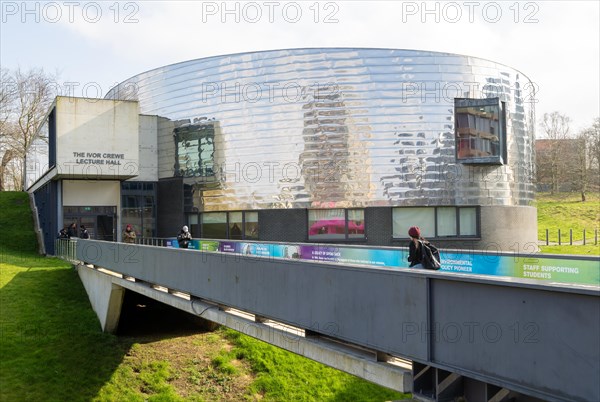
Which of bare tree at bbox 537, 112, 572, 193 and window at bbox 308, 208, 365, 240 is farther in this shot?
bare tree at bbox 537, 112, 572, 193

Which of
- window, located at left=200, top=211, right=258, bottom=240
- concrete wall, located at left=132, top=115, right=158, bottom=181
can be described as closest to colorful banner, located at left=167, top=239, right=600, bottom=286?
window, located at left=200, top=211, right=258, bottom=240

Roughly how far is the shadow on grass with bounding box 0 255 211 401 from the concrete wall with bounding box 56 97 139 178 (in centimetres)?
540

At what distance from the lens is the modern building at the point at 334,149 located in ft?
89.2

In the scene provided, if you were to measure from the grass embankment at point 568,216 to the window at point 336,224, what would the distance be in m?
21.0

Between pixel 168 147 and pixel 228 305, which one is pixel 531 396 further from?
pixel 168 147

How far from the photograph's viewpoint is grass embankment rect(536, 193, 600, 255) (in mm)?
47375

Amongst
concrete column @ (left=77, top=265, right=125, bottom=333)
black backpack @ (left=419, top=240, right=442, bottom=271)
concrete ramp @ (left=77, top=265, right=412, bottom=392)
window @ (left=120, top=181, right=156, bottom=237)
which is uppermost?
window @ (left=120, top=181, right=156, bottom=237)

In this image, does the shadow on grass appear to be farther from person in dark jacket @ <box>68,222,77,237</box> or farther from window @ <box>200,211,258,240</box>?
window @ <box>200,211,258,240</box>

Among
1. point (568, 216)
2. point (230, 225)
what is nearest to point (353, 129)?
point (230, 225)

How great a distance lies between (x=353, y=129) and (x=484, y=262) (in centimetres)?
1732

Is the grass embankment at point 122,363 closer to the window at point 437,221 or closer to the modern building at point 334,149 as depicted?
the modern building at point 334,149

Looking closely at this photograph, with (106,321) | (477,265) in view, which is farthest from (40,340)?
(477,265)

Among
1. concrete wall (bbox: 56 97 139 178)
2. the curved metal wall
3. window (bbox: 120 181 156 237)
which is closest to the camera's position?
the curved metal wall

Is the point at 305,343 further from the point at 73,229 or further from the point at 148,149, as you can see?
the point at 148,149
